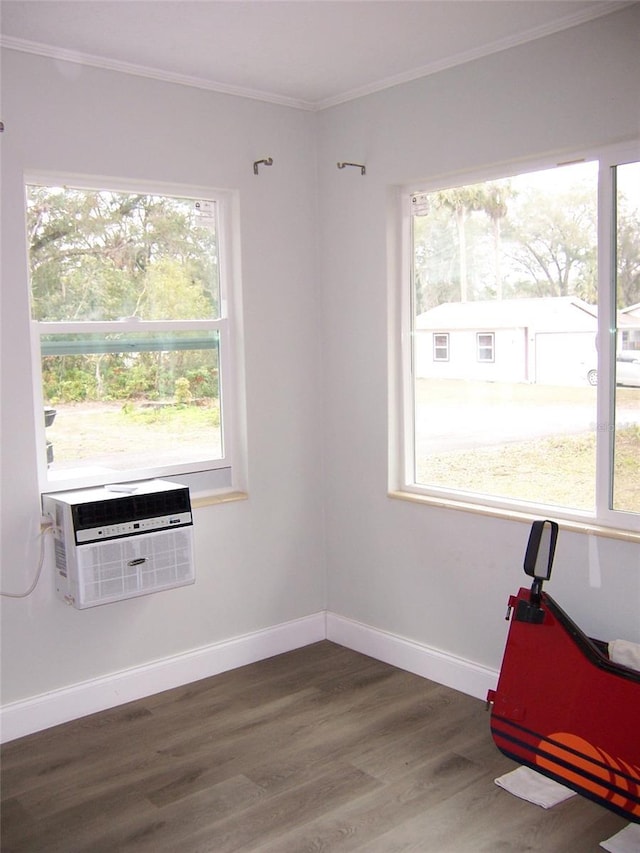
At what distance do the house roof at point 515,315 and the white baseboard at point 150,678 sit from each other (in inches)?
66.0

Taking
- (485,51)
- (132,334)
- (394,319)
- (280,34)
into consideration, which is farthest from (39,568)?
(485,51)

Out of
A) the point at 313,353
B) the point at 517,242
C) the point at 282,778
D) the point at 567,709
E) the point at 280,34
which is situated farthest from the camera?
the point at 313,353

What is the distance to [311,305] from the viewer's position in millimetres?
4168

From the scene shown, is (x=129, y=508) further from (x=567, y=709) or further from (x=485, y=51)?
(x=485, y=51)

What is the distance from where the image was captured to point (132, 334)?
3619 mm

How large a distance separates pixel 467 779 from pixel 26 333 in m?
2.34

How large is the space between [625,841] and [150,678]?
204 centimetres

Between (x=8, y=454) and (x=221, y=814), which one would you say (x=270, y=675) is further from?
(x=8, y=454)

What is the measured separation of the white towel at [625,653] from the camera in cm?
279

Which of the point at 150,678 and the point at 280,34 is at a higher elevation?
the point at 280,34

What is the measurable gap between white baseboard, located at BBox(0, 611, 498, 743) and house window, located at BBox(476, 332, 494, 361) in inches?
52.6

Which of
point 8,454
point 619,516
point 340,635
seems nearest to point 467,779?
point 619,516

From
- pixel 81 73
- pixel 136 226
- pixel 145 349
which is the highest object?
pixel 81 73

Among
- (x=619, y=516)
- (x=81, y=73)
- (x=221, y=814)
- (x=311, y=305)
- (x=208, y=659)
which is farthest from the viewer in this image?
(x=311, y=305)
